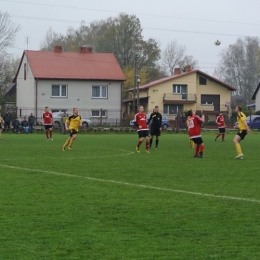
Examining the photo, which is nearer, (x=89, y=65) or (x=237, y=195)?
(x=237, y=195)

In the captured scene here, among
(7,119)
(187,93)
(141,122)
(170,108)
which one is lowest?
(7,119)

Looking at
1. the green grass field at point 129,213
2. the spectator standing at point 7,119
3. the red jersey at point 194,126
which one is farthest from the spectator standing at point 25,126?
A: the green grass field at point 129,213

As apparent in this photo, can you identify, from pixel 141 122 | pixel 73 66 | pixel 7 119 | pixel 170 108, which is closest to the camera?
pixel 141 122

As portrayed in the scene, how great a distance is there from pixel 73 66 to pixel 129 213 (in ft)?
202

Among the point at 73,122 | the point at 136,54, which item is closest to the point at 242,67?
the point at 136,54

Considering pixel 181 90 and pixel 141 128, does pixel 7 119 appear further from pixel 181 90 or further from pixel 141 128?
pixel 181 90

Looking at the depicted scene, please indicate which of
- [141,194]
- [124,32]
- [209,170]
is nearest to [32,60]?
[124,32]

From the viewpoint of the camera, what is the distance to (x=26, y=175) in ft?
52.1

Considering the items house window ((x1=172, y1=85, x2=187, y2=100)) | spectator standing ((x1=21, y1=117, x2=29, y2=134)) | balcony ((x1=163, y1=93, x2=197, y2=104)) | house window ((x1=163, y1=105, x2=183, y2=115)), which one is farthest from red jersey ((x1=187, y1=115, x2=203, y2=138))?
house window ((x1=172, y1=85, x2=187, y2=100))

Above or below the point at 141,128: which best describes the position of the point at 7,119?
above

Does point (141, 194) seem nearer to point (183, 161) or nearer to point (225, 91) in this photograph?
point (183, 161)

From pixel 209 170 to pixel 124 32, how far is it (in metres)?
72.6

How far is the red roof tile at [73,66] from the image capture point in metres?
68.9

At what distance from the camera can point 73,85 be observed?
69062mm
